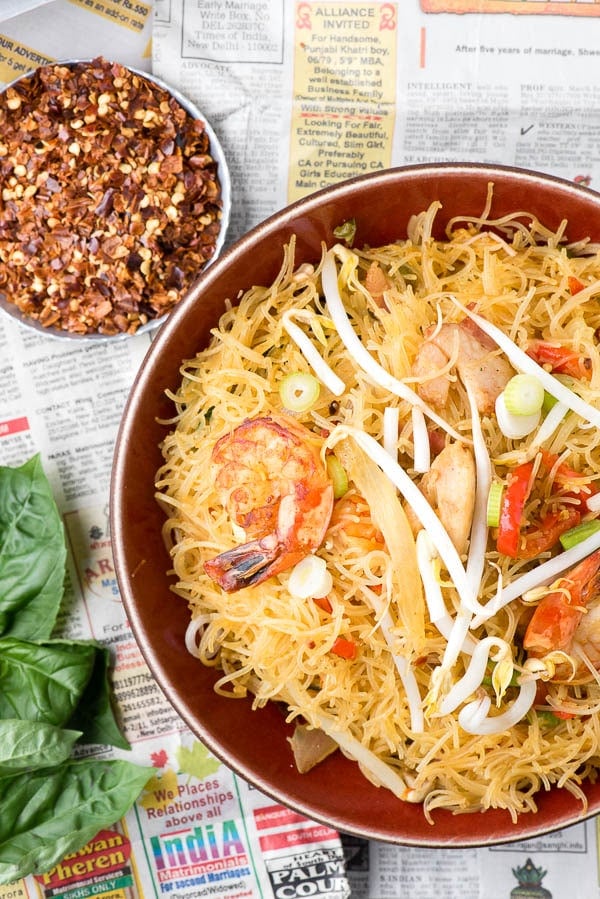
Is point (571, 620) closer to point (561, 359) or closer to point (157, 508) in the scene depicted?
point (561, 359)

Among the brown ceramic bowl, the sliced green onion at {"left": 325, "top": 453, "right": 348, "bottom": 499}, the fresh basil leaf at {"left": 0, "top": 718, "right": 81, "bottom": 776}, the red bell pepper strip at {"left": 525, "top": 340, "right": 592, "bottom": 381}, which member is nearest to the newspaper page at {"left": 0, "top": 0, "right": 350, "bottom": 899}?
the fresh basil leaf at {"left": 0, "top": 718, "right": 81, "bottom": 776}

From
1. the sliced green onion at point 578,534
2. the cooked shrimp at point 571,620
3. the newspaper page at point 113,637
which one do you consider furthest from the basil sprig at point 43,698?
the sliced green onion at point 578,534

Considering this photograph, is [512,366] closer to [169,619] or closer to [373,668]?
[373,668]

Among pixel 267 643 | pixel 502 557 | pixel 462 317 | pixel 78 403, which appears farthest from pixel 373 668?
pixel 78 403

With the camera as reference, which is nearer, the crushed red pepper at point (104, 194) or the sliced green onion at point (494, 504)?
the sliced green onion at point (494, 504)

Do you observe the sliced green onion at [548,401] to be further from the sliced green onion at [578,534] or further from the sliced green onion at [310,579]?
the sliced green onion at [310,579]

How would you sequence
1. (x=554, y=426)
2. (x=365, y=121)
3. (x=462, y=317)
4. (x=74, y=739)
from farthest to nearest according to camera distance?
(x=365, y=121) < (x=74, y=739) < (x=462, y=317) < (x=554, y=426)
